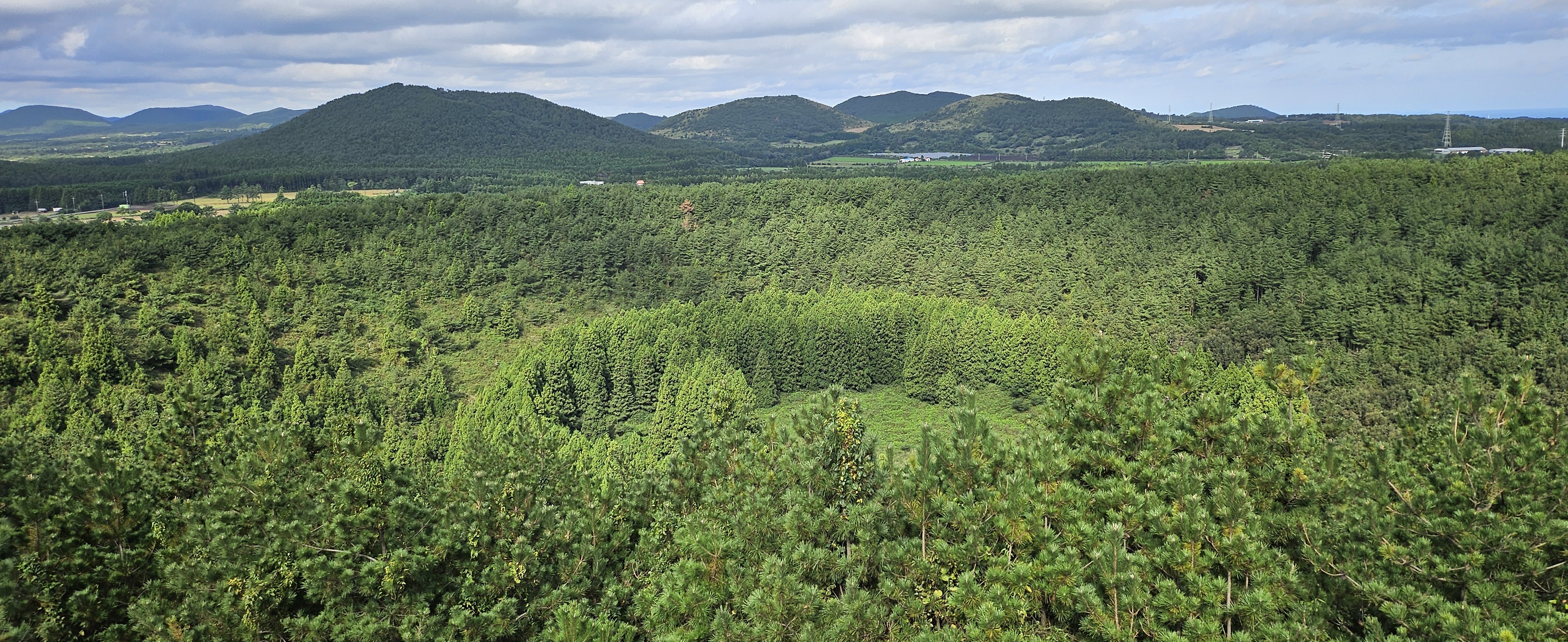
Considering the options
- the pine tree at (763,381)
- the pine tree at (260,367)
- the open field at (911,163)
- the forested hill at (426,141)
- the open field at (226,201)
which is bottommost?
the pine tree at (763,381)

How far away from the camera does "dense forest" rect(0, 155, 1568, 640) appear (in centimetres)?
1364

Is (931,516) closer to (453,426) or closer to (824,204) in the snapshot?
(453,426)

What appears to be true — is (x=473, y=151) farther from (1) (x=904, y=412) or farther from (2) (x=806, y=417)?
(2) (x=806, y=417)

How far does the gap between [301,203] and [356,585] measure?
91.7 metres

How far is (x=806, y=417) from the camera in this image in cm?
1855

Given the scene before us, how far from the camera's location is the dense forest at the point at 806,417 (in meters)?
13.6

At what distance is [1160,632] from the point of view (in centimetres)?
1255

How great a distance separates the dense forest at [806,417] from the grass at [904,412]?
1.34 metres

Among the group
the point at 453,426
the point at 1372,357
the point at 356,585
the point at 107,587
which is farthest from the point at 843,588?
the point at 1372,357

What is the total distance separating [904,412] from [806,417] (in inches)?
1952

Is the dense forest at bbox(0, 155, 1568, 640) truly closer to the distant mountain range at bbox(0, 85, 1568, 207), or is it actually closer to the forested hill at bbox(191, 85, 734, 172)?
the distant mountain range at bbox(0, 85, 1568, 207)

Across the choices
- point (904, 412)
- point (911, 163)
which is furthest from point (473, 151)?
point (904, 412)

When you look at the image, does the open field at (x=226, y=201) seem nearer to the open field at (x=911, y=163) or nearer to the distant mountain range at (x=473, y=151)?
the distant mountain range at (x=473, y=151)

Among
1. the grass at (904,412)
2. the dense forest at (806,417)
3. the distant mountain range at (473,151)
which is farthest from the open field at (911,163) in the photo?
the grass at (904,412)
